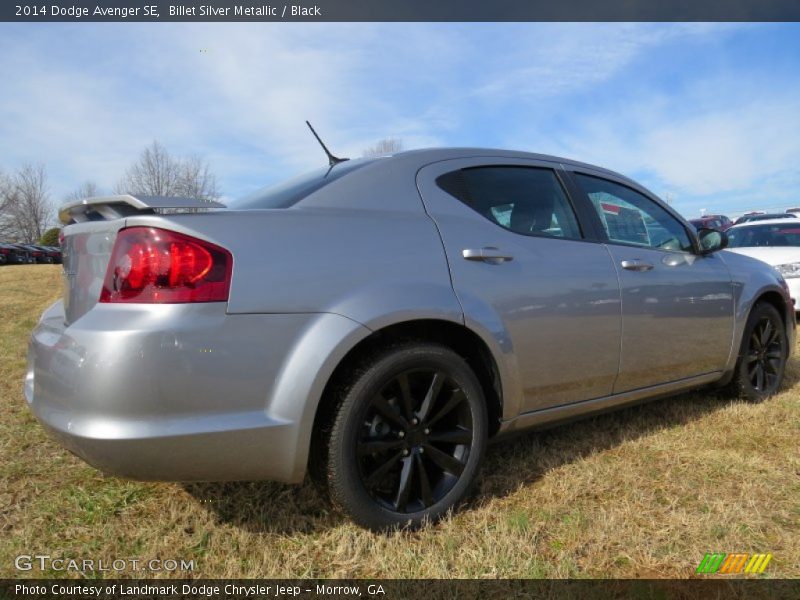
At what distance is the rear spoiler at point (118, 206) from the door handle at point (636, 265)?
77.6 inches

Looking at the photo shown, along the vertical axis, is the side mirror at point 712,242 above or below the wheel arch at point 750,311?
above

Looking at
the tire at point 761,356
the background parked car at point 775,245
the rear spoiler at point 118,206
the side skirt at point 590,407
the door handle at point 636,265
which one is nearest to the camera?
the rear spoiler at point 118,206

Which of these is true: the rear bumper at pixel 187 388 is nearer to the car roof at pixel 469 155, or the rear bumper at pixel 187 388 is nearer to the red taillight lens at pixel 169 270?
the red taillight lens at pixel 169 270

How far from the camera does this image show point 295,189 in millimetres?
2408

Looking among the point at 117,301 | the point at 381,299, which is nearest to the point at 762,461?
the point at 381,299

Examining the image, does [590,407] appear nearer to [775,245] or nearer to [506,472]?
[506,472]

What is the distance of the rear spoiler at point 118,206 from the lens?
6.24 feet

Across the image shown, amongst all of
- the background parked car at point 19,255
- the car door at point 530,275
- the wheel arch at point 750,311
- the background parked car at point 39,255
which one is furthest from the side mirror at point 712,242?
the background parked car at point 39,255

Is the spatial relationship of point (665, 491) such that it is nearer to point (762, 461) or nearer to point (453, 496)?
point (762, 461)

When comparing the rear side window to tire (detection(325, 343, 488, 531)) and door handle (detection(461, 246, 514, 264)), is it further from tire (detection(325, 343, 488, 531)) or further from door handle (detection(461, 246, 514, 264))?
tire (detection(325, 343, 488, 531))

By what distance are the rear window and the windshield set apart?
285 inches

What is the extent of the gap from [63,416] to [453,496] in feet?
4.68

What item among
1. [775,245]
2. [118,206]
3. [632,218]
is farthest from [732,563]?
[775,245]

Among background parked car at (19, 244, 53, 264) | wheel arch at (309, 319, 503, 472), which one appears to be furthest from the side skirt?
background parked car at (19, 244, 53, 264)
